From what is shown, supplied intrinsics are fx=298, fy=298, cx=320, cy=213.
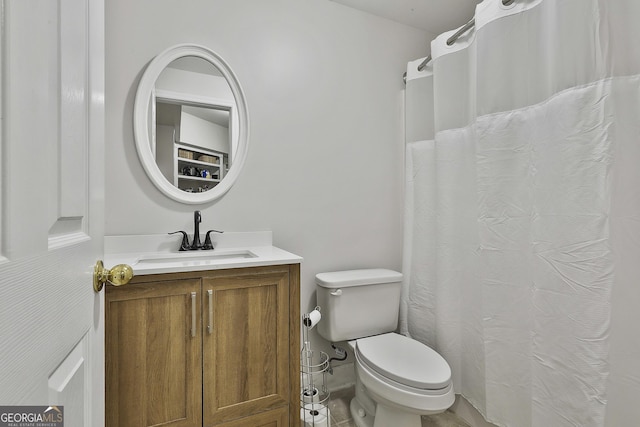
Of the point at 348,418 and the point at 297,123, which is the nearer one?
the point at 348,418

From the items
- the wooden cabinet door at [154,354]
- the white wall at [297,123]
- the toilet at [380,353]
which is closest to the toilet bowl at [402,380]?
the toilet at [380,353]

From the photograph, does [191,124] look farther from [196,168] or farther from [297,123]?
[297,123]

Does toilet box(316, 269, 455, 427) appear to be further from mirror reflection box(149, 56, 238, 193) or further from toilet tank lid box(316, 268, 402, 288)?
mirror reflection box(149, 56, 238, 193)

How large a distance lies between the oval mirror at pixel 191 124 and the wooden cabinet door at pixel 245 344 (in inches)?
24.0

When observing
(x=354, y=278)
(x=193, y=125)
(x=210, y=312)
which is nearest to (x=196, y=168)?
(x=193, y=125)

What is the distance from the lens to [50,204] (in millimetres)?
388

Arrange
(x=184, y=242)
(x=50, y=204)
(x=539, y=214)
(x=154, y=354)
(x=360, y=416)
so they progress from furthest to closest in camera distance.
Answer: (x=360, y=416) < (x=184, y=242) < (x=539, y=214) < (x=154, y=354) < (x=50, y=204)

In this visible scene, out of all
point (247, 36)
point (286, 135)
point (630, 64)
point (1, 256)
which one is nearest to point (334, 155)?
point (286, 135)

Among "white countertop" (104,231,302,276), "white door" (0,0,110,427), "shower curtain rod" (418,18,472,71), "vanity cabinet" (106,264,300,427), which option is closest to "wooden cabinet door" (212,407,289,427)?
"vanity cabinet" (106,264,300,427)

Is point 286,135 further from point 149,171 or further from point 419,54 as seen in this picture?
point 419,54

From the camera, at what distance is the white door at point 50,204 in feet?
0.97

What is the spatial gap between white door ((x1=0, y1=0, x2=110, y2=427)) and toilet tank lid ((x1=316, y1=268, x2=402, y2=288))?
1.19m

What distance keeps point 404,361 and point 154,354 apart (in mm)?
1082

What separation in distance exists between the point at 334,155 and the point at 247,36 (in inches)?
32.9
